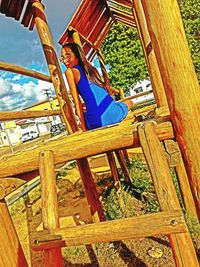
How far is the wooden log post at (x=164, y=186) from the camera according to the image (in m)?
1.55

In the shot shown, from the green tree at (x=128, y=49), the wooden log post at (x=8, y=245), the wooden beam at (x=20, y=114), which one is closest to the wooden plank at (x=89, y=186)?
the wooden beam at (x=20, y=114)

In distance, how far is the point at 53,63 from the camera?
11.2ft

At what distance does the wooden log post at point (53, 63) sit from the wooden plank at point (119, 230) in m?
1.89

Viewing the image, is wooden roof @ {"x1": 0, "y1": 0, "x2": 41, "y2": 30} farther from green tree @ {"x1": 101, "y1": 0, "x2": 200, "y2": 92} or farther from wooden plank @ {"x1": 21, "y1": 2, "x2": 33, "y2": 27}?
green tree @ {"x1": 101, "y1": 0, "x2": 200, "y2": 92}

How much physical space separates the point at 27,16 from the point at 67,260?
301 centimetres

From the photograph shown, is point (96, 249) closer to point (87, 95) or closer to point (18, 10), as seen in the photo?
point (87, 95)

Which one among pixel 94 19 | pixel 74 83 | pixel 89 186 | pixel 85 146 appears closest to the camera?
pixel 85 146

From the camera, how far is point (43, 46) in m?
3.35

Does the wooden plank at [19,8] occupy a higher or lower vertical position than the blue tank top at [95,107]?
higher

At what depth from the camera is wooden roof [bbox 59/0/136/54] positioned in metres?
5.43

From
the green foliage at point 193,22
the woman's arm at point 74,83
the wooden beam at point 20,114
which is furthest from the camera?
the green foliage at point 193,22

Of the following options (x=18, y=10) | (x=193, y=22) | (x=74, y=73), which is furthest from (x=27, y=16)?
(x=193, y=22)

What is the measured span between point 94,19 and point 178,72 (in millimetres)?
5305

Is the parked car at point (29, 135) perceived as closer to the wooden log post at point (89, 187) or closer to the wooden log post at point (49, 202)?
the wooden log post at point (89, 187)
